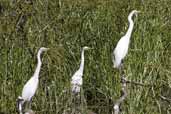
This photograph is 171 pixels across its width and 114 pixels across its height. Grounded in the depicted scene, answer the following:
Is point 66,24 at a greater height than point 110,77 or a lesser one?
greater

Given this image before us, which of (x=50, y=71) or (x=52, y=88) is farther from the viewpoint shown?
(x=50, y=71)

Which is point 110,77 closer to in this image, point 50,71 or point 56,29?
point 50,71

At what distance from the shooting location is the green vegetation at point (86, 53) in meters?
4.01

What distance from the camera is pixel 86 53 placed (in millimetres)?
4570

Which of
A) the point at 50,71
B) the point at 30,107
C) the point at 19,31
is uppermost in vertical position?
the point at 19,31

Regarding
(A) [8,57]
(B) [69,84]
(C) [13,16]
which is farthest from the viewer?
(C) [13,16]

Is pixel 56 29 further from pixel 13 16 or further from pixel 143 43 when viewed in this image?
pixel 143 43

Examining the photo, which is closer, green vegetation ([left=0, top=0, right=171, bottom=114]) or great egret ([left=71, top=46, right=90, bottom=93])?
great egret ([left=71, top=46, right=90, bottom=93])

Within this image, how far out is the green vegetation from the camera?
13.2 ft

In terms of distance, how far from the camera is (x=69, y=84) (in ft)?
12.9

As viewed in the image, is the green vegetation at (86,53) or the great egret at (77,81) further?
the green vegetation at (86,53)

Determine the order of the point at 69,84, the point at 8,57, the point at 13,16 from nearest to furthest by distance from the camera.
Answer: the point at 69,84 < the point at 8,57 < the point at 13,16

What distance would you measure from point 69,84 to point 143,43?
30.5 inches

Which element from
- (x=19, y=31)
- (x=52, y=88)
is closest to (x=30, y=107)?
(x=52, y=88)
